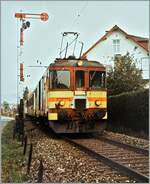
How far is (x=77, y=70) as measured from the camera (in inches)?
674

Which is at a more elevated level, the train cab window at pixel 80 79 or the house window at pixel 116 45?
the house window at pixel 116 45

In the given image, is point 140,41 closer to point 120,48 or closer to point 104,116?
point 120,48

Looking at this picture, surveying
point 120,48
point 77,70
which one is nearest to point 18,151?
point 77,70

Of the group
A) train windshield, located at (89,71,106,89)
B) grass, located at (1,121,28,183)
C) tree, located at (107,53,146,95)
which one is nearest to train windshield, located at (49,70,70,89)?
train windshield, located at (89,71,106,89)

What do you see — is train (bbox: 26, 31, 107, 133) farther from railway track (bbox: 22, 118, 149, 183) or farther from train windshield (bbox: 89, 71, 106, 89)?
railway track (bbox: 22, 118, 149, 183)

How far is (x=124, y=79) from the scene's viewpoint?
90.8ft

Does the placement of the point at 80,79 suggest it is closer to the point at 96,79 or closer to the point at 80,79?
the point at 80,79

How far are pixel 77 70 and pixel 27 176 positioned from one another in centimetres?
885

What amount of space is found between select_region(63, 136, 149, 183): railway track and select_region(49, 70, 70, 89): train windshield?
2.75 m

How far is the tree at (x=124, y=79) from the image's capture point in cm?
2748

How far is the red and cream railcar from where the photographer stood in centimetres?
1673

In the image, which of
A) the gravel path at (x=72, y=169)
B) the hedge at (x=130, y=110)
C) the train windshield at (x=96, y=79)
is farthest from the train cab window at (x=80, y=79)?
the gravel path at (x=72, y=169)

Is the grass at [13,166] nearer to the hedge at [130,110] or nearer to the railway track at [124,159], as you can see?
the railway track at [124,159]

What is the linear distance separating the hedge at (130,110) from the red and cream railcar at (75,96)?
5.54 feet
